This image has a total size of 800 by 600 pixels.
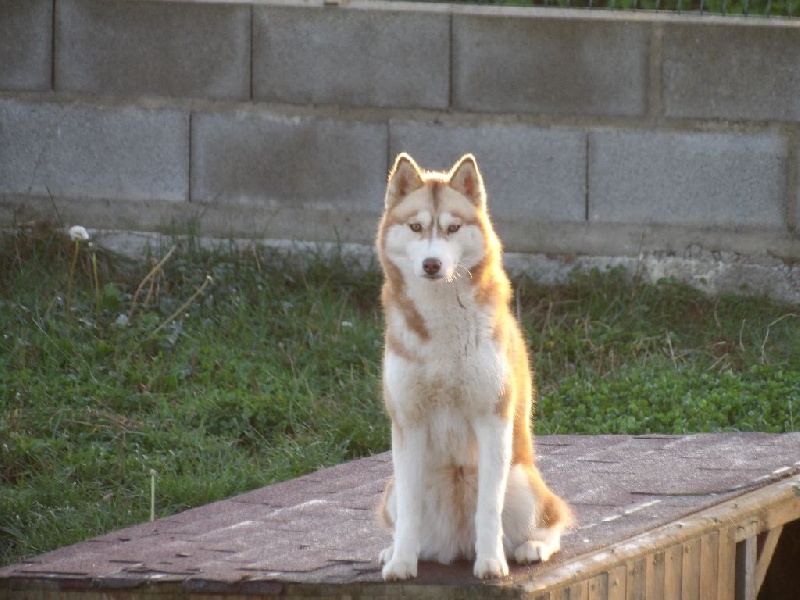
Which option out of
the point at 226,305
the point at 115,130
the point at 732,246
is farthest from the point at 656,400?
the point at 115,130

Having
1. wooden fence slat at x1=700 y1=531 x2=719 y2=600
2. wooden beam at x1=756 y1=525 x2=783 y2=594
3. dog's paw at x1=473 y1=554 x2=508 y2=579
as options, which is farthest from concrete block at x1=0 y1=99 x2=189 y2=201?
dog's paw at x1=473 y1=554 x2=508 y2=579

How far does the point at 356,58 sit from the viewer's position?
21.7ft

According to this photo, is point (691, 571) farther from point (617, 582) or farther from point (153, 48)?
point (153, 48)

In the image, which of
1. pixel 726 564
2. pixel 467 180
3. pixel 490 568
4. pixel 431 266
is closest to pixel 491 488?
pixel 490 568

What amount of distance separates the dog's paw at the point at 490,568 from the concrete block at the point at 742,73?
3930 mm

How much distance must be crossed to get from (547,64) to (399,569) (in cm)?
392

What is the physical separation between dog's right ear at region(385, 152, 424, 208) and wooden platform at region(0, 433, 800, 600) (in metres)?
0.96

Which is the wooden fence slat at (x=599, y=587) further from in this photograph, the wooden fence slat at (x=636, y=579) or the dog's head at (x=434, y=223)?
the dog's head at (x=434, y=223)

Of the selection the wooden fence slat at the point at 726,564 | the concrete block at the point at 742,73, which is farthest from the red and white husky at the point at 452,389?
the concrete block at the point at 742,73

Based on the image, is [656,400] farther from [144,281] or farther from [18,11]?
[18,11]

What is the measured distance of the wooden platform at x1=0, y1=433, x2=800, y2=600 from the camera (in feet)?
10.9

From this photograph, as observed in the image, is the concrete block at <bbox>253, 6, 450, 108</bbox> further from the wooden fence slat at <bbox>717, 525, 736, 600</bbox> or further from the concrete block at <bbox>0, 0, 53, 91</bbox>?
the wooden fence slat at <bbox>717, 525, 736, 600</bbox>

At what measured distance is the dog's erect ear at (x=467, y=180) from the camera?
343 centimetres

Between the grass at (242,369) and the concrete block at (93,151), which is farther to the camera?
the concrete block at (93,151)
